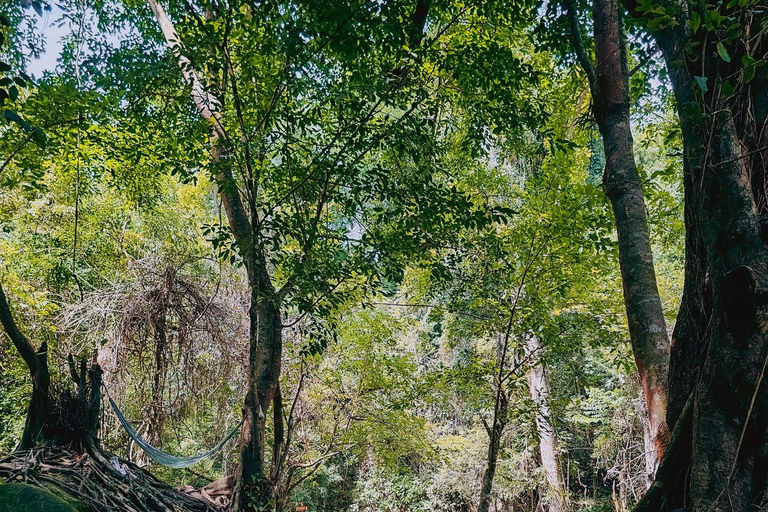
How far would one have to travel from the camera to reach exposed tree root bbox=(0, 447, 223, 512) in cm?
263

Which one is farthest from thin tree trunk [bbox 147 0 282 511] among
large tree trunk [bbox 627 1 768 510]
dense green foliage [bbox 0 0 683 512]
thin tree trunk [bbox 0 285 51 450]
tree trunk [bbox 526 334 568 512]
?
tree trunk [bbox 526 334 568 512]

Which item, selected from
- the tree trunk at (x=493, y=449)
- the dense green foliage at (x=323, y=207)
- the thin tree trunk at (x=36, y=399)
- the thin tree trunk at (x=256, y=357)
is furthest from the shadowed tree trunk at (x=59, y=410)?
the tree trunk at (x=493, y=449)

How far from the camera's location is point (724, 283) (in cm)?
122

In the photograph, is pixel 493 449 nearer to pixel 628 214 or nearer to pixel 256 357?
pixel 256 357

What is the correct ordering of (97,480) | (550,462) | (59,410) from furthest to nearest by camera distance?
1. (550,462)
2. (59,410)
3. (97,480)

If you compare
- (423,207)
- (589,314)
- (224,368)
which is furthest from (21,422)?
(589,314)

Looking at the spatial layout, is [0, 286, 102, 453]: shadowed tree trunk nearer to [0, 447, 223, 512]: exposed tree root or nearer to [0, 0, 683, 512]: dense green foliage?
[0, 447, 223, 512]: exposed tree root

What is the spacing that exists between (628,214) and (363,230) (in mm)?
2526

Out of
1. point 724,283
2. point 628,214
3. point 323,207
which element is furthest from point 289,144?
point 724,283

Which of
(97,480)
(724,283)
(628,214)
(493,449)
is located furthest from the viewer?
(493,449)

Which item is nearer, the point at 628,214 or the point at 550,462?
the point at 628,214

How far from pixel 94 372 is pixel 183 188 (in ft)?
19.3

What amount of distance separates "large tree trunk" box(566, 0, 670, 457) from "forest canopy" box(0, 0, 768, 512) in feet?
0.04

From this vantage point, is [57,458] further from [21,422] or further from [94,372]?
[21,422]
